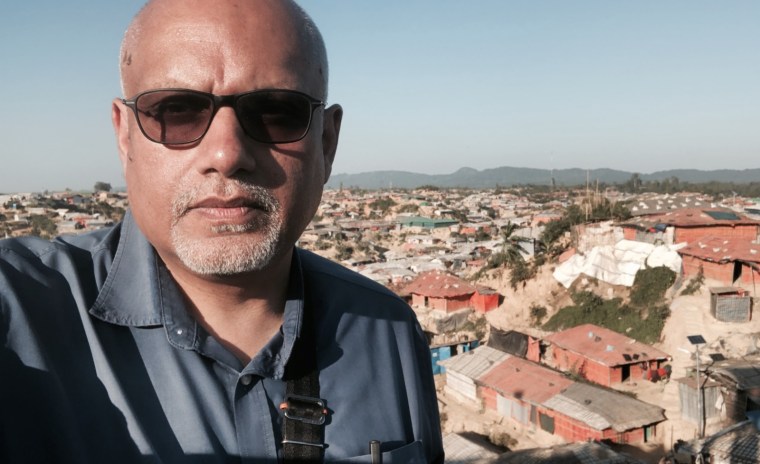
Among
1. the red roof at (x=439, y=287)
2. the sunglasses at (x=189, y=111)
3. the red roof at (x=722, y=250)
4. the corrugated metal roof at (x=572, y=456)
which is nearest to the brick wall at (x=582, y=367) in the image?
the red roof at (x=722, y=250)

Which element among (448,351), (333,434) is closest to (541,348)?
(448,351)

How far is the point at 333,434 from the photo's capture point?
1.52m

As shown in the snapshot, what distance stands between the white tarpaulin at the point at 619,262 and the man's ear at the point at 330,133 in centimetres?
2368

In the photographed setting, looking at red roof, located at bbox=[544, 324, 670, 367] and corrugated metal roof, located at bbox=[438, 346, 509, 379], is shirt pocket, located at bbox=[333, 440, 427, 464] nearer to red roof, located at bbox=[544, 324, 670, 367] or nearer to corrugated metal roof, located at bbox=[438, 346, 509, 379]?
corrugated metal roof, located at bbox=[438, 346, 509, 379]

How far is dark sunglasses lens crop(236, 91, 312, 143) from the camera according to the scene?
1.34m

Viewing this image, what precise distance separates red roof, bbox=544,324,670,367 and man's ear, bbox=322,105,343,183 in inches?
694

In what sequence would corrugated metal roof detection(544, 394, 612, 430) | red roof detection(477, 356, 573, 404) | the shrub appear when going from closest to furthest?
corrugated metal roof detection(544, 394, 612, 430)
red roof detection(477, 356, 573, 404)
the shrub

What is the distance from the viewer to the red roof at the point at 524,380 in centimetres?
1559

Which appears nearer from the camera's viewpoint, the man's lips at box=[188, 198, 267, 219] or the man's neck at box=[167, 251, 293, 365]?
the man's lips at box=[188, 198, 267, 219]

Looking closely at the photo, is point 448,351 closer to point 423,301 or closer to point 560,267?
point 423,301

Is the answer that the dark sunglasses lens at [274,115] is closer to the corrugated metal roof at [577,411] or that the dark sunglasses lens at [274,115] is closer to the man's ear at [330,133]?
the man's ear at [330,133]

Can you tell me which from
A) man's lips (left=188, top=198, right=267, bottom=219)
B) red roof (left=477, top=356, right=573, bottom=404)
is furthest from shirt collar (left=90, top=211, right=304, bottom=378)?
red roof (left=477, top=356, right=573, bottom=404)

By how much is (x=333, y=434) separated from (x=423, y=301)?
84.6 ft

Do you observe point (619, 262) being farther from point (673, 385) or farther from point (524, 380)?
point (524, 380)
